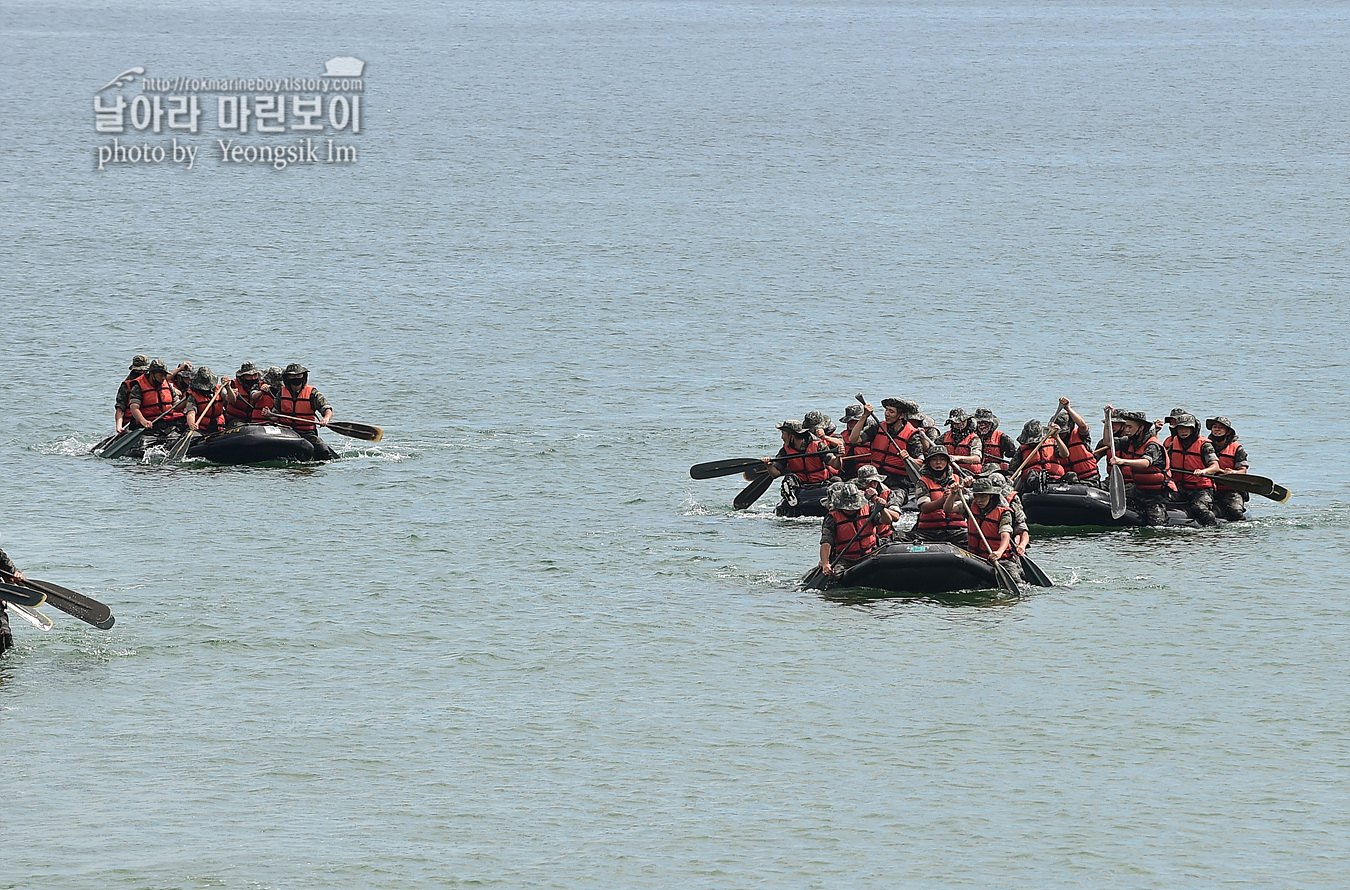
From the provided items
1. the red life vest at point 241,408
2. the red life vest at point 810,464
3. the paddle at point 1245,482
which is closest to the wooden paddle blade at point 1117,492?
the paddle at point 1245,482

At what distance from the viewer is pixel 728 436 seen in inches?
1813

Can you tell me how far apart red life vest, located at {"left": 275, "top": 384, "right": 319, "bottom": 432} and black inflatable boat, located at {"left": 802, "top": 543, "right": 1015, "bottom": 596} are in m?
16.0

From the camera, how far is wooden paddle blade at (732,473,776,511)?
125 feet

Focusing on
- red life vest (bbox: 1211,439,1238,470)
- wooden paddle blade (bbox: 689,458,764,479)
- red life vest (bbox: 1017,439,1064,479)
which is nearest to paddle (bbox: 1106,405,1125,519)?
red life vest (bbox: 1017,439,1064,479)

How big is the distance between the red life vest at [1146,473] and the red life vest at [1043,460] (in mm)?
1194

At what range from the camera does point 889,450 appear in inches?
1443

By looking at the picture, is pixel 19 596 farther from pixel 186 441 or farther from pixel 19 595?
pixel 186 441

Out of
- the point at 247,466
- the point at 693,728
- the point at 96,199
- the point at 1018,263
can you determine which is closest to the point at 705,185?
the point at 1018,263

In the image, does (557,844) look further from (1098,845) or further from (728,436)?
(728,436)

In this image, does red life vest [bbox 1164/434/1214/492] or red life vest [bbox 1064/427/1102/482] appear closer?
red life vest [bbox 1164/434/1214/492]

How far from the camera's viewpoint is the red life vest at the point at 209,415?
41.9 metres

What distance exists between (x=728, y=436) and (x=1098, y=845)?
24.3 meters

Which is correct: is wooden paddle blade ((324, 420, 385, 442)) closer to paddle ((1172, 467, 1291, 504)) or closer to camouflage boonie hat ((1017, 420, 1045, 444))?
camouflage boonie hat ((1017, 420, 1045, 444))

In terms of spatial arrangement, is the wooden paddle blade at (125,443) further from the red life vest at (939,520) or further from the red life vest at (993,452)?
the red life vest at (939,520)
